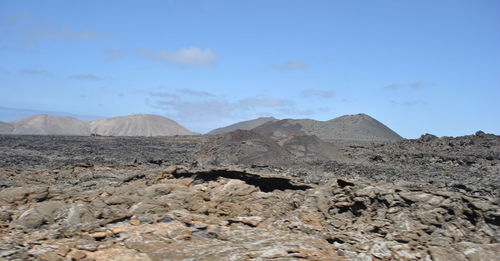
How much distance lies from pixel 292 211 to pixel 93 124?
10039cm

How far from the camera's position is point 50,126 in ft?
305

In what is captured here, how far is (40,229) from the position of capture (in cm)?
619

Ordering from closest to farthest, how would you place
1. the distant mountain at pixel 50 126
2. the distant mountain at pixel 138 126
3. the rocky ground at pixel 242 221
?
the rocky ground at pixel 242 221 → the distant mountain at pixel 138 126 → the distant mountain at pixel 50 126

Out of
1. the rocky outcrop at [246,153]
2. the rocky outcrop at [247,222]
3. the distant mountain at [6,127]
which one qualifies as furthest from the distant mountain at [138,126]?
the rocky outcrop at [247,222]

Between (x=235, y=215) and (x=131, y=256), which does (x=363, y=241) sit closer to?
(x=235, y=215)

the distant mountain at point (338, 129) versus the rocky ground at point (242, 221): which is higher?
the distant mountain at point (338, 129)

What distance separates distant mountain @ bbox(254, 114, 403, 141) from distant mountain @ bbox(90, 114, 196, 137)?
36839mm

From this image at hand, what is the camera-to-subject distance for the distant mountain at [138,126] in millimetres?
89062

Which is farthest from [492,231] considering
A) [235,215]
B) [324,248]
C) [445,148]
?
[445,148]

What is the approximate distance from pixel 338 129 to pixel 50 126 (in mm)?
67054

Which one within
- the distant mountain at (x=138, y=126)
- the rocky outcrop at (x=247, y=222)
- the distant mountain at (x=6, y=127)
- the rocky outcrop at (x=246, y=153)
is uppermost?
the distant mountain at (x=138, y=126)

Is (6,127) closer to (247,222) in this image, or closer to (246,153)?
(246,153)

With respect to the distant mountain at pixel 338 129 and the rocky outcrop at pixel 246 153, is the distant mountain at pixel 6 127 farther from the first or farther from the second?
the rocky outcrop at pixel 246 153

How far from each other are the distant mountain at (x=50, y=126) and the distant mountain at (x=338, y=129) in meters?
51.0
